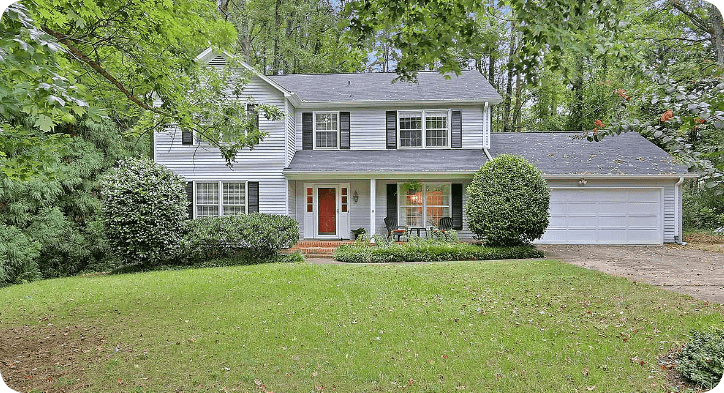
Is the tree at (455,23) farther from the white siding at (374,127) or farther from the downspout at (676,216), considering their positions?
the downspout at (676,216)

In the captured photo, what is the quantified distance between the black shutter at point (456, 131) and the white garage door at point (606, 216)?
368 centimetres

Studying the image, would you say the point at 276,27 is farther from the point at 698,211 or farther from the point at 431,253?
the point at 698,211

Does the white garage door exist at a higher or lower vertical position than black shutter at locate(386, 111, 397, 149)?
lower

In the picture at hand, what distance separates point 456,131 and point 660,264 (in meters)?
7.37

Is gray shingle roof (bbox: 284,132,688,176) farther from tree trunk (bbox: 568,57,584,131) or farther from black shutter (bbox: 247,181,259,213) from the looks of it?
tree trunk (bbox: 568,57,584,131)

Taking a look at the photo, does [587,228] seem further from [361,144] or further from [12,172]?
[12,172]

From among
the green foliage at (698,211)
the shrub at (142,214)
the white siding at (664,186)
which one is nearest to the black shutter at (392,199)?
the white siding at (664,186)

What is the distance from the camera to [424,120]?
14.4 m

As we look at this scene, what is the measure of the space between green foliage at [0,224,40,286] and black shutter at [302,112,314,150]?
861 centimetres

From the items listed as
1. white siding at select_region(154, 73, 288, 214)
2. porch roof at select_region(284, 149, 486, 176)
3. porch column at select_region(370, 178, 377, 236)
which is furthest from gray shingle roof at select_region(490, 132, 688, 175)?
white siding at select_region(154, 73, 288, 214)

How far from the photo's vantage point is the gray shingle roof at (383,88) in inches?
563

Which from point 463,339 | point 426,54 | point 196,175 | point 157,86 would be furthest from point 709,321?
point 196,175

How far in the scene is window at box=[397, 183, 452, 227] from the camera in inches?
554

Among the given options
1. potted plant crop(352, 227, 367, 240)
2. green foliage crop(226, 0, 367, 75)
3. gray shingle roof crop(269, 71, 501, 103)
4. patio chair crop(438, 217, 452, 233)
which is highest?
green foliage crop(226, 0, 367, 75)
